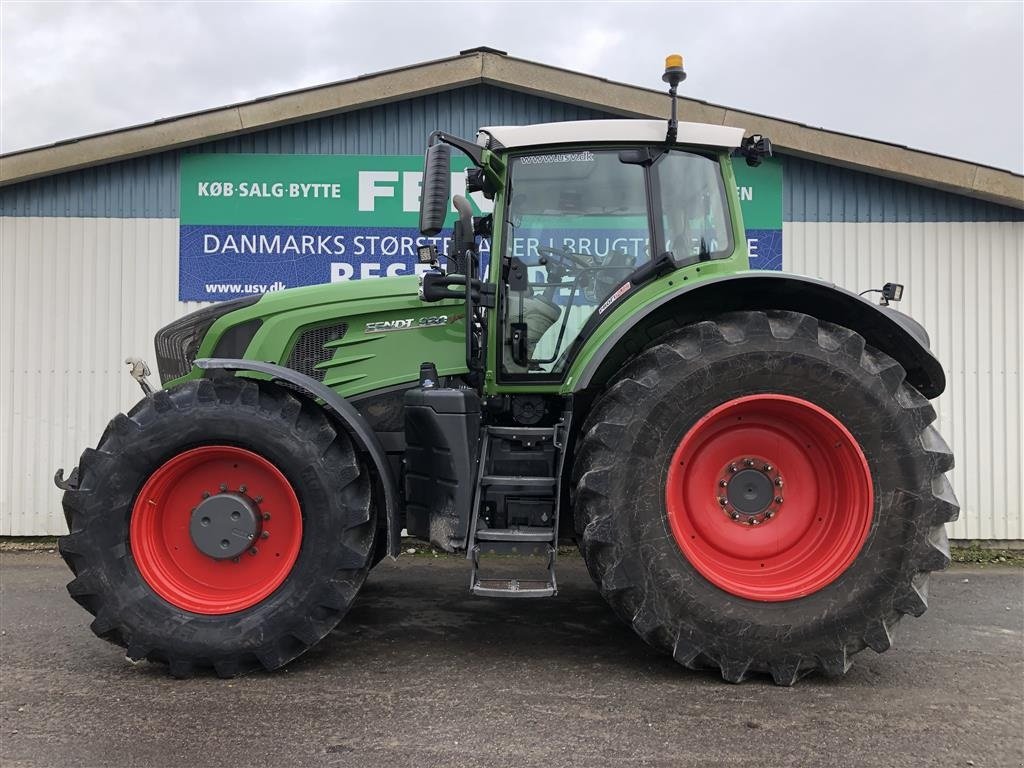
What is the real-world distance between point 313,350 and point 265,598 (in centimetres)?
129

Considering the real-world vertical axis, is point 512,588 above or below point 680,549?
below

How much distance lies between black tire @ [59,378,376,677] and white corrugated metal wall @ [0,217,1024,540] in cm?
332

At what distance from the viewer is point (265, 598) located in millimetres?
3293

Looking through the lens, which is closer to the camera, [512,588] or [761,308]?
[512,588]

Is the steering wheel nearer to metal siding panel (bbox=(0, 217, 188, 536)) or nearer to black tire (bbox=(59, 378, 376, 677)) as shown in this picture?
black tire (bbox=(59, 378, 376, 677))

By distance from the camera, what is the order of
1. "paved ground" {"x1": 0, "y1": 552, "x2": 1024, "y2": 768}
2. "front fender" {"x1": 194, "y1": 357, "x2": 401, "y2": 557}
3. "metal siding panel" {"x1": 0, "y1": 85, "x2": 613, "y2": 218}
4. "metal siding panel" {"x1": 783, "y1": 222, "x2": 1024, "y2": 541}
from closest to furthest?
1. "paved ground" {"x1": 0, "y1": 552, "x2": 1024, "y2": 768}
2. "front fender" {"x1": 194, "y1": 357, "x2": 401, "y2": 557}
3. "metal siding panel" {"x1": 783, "y1": 222, "x2": 1024, "y2": 541}
4. "metal siding panel" {"x1": 0, "y1": 85, "x2": 613, "y2": 218}

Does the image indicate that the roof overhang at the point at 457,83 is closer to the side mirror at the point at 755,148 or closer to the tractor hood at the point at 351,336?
the side mirror at the point at 755,148

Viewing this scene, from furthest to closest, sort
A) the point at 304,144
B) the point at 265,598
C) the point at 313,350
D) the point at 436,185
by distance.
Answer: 1. the point at 304,144
2. the point at 313,350
3. the point at 265,598
4. the point at 436,185

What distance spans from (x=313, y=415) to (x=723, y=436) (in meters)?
1.90

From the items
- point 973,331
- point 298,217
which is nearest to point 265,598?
point 298,217

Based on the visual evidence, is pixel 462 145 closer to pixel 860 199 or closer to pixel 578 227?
pixel 578 227

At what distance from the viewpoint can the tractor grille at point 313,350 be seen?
154 inches

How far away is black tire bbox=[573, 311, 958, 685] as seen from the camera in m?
3.13

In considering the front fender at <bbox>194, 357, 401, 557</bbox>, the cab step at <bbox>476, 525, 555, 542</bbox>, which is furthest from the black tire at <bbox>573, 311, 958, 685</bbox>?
the front fender at <bbox>194, 357, 401, 557</bbox>
